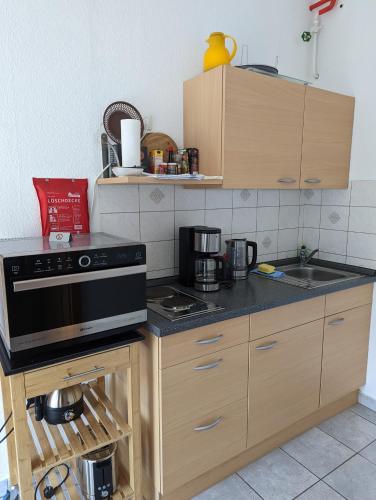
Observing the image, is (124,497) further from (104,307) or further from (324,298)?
(324,298)

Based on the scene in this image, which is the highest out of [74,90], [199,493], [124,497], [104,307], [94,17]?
[94,17]

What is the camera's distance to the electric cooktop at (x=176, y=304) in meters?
Result: 1.43

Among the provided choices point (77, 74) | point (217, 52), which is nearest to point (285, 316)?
point (217, 52)

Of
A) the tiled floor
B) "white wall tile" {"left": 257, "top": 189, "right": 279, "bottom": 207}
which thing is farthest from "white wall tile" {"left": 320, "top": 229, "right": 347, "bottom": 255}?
the tiled floor

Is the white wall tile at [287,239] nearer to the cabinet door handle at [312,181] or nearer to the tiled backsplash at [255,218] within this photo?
the tiled backsplash at [255,218]

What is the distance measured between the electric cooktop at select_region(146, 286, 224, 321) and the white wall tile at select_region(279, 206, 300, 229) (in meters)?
1.01

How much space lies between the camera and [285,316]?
5.55 feet

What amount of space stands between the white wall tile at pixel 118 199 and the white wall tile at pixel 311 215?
1293 millimetres

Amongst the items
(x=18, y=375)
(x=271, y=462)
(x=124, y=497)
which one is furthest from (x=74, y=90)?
(x=271, y=462)

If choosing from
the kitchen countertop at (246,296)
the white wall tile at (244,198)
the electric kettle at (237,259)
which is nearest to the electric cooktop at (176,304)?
the kitchen countertop at (246,296)

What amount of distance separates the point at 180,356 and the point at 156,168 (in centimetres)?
82

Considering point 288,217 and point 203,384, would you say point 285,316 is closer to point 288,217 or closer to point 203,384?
point 203,384

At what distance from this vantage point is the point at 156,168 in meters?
1.60

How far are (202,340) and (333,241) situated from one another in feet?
4.45
